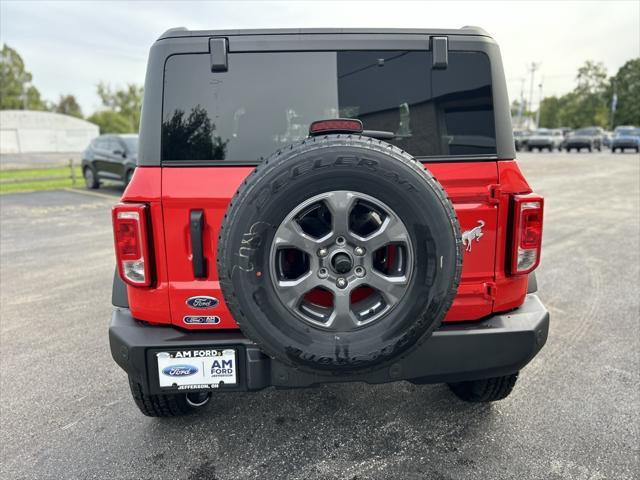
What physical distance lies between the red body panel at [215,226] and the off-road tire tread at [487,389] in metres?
0.59

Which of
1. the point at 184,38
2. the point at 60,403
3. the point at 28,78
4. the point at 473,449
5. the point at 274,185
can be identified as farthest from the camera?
the point at 28,78

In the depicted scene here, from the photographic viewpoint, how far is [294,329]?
195 cm

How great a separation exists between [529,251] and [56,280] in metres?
5.41

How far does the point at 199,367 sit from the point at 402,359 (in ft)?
2.99

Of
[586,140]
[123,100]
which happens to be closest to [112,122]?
[123,100]

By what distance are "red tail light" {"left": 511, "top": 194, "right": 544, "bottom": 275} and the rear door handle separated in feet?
4.84

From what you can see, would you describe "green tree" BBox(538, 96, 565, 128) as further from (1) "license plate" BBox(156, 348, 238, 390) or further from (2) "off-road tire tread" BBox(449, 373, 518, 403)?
(1) "license plate" BBox(156, 348, 238, 390)

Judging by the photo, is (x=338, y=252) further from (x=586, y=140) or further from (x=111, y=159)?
(x=586, y=140)

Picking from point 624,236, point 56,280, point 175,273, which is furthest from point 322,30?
point 624,236

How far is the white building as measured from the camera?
48188 millimetres

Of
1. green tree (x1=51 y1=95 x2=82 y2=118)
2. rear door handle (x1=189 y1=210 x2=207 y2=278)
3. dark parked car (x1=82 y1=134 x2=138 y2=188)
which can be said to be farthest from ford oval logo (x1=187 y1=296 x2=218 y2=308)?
green tree (x1=51 y1=95 x2=82 y2=118)

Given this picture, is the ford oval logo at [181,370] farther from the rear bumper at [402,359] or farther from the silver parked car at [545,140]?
the silver parked car at [545,140]

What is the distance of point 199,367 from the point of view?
7.11 ft

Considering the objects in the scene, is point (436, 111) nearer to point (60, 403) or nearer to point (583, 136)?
point (60, 403)
